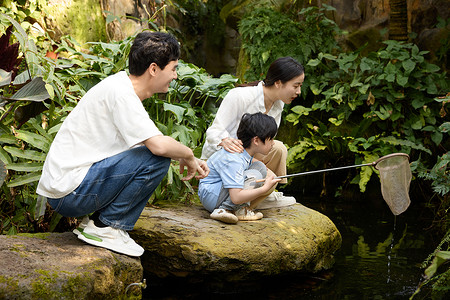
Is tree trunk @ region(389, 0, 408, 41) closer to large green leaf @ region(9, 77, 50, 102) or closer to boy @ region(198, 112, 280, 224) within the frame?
boy @ region(198, 112, 280, 224)

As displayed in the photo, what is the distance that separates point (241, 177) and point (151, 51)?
1206 millimetres

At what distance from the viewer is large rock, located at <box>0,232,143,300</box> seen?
2.37 meters

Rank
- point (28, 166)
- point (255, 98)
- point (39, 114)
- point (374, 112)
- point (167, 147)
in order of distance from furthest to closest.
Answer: point (374, 112) → point (255, 98) → point (39, 114) → point (28, 166) → point (167, 147)

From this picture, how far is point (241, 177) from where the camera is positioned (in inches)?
144

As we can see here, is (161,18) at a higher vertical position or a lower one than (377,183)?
higher

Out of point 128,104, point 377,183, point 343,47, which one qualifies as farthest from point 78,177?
point 343,47

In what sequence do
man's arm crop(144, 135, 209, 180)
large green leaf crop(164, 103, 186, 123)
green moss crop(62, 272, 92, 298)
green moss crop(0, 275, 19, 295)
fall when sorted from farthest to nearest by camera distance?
1. large green leaf crop(164, 103, 186, 123)
2. man's arm crop(144, 135, 209, 180)
3. green moss crop(62, 272, 92, 298)
4. green moss crop(0, 275, 19, 295)

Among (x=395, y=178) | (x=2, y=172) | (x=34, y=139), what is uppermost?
(x=34, y=139)

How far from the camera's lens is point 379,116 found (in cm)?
688

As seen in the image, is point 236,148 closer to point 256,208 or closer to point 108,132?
point 256,208

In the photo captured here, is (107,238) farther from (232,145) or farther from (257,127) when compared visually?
(257,127)

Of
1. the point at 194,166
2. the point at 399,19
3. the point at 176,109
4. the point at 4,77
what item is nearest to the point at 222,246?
the point at 194,166

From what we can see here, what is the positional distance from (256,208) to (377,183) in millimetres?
3116

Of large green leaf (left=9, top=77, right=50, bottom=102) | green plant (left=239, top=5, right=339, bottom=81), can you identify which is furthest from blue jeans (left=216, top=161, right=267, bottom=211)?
green plant (left=239, top=5, right=339, bottom=81)
